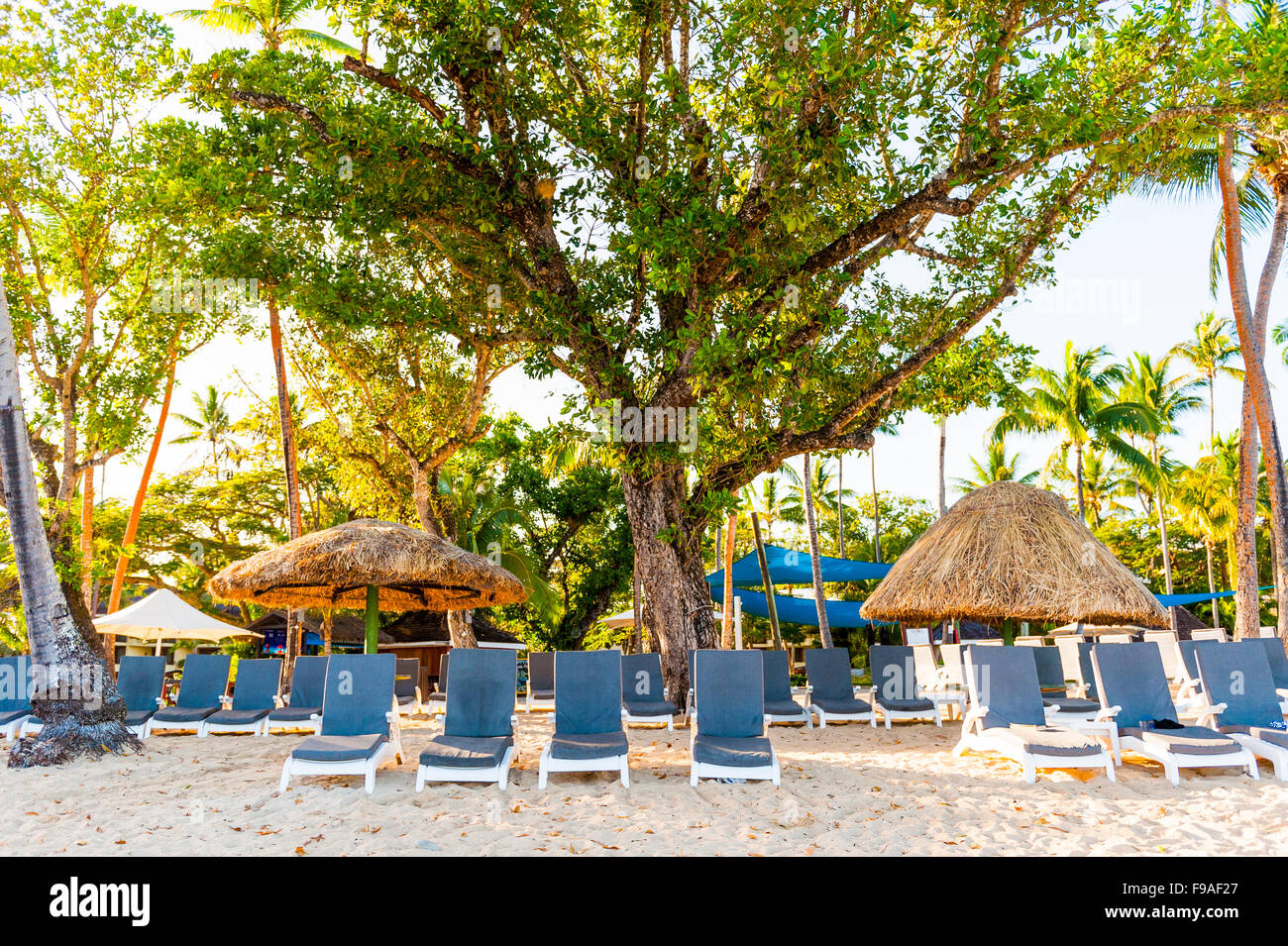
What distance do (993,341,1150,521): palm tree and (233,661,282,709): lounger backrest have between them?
76.8ft

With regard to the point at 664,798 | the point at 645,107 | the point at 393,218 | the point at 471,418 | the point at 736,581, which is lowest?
the point at 664,798

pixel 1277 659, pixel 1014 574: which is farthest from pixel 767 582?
pixel 1277 659

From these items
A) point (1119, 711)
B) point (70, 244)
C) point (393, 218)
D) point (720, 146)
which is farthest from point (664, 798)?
point (70, 244)

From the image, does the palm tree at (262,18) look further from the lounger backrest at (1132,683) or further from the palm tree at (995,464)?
the palm tree at (995,464)

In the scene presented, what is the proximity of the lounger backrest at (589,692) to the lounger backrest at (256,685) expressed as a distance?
4.78 metres

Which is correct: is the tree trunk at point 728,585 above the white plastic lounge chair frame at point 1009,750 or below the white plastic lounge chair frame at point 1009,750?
above

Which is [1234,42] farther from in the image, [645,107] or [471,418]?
[471,418]

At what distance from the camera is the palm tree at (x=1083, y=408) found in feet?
89.3

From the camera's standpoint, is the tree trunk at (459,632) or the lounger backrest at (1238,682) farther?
the tree trunk at (459,632)

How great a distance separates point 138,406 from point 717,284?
33.4 ft

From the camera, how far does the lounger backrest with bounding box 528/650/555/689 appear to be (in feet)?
45.9

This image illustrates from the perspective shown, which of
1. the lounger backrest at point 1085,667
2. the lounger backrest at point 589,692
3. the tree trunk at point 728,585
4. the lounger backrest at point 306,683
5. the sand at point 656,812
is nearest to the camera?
the sand at point 656,812

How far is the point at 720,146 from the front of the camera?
9492 mm

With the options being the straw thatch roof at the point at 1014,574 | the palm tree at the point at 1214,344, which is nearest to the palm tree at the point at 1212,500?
the palm tree at the point at 1214,344
